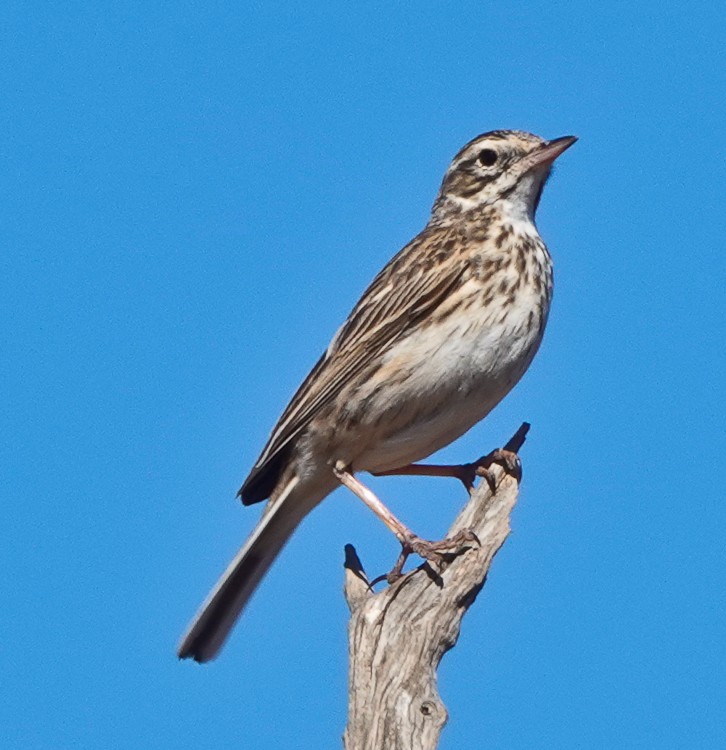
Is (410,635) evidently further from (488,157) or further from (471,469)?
(488,157)

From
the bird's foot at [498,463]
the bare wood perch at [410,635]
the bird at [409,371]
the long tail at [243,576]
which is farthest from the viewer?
the bird at [409,371]

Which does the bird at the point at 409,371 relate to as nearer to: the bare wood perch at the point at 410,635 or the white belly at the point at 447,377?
the white belly at the point at 447,377

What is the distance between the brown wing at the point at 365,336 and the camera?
9977 mm

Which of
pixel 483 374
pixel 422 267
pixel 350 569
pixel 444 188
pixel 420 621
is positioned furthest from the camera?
pixel 444 188

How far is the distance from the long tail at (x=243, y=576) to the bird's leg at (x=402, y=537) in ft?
0.98

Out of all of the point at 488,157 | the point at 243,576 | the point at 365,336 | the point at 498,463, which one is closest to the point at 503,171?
the point at 488,157

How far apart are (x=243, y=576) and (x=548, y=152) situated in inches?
132

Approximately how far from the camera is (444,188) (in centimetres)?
1136

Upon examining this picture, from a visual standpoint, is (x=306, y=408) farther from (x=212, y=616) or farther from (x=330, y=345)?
(x=212, y=616)

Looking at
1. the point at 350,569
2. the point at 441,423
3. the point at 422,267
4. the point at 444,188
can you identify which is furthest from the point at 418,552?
the point at 444,188

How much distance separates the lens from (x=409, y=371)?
32.0ft

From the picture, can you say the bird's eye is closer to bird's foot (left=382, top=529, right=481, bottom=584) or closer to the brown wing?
the brown wing

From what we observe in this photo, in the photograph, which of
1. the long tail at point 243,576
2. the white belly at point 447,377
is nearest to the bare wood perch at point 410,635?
the white belly at point 447,377

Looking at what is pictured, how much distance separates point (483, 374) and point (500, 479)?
2.56 ft
